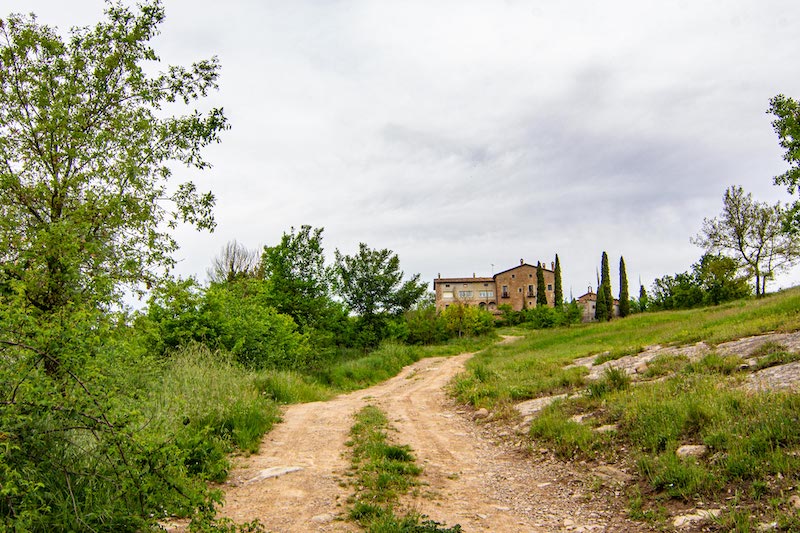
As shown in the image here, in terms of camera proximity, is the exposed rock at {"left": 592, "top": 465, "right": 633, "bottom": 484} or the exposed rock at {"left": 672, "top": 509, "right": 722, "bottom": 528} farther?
the exposed rock at {"left": 592, "top": 465, "right": 633, "bottom": 484}

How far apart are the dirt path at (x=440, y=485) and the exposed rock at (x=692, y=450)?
117cm

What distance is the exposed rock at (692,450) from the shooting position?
559 cm

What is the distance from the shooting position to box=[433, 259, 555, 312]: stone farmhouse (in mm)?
79938

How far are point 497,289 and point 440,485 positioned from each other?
3058 inches

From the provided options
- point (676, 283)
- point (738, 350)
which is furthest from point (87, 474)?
point (676, 283)

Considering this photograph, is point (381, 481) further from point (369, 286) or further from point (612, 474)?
point (369, 286)

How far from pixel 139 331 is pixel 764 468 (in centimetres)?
662

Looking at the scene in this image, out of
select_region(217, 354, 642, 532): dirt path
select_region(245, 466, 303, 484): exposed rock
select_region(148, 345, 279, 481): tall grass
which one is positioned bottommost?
select_region(217, 354, 642, 532): dirt path

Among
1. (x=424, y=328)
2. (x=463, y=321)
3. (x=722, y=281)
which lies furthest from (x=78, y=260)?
(x=722, y=281)

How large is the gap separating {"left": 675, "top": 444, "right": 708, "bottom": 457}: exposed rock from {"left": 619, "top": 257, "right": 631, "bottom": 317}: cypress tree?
53971 mm

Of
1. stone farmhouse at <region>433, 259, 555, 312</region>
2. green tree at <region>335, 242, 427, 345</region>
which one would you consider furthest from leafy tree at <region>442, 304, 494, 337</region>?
stone farmhouse at <region>433, 259, 555, 312</region>

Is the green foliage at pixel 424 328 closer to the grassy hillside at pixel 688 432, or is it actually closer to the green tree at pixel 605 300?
the green tree at pixel 605 300

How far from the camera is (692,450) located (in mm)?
5703

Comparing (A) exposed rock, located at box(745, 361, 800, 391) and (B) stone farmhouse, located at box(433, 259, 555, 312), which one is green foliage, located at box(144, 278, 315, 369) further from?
(B) stone farmhouse, located at box(433, 259, 555, 312)
